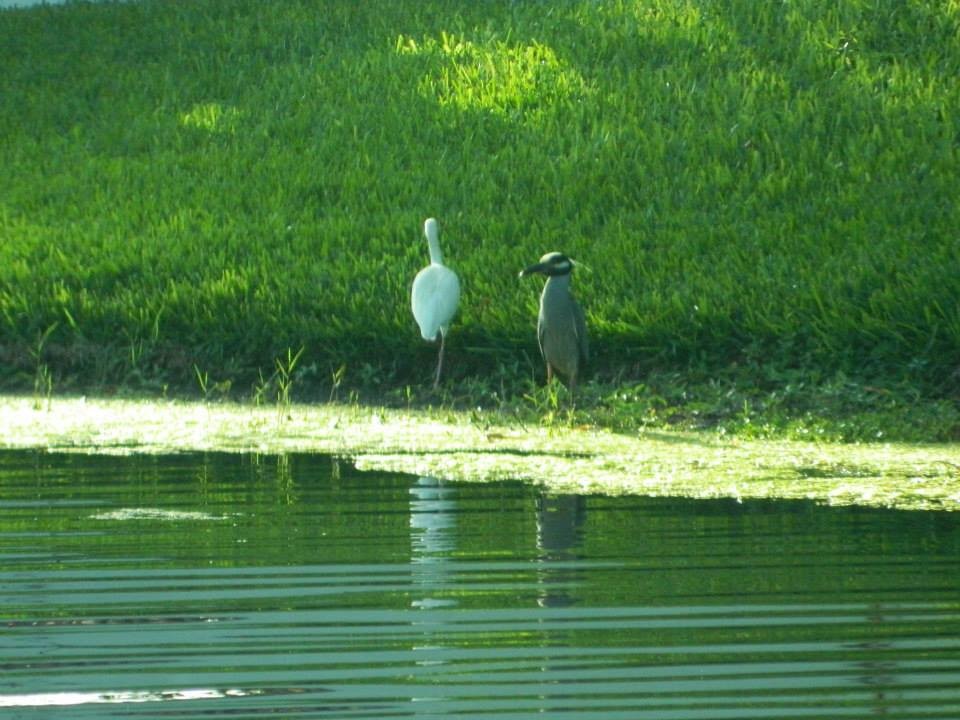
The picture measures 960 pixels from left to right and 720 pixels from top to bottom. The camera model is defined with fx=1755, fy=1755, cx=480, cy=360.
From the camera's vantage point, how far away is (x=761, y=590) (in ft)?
16.1

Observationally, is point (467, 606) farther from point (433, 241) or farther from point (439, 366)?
point (433, 241)

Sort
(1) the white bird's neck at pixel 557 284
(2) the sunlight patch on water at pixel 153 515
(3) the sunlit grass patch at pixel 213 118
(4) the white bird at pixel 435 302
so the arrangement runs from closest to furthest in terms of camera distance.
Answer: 1. (2) the sunlight patch on water at pixel 153 515
2. (1) the white bird's neck at pixel 557 284
3. (4) the white bird at pixel 435 302
4. (3) the sunlit grass patch at pixel 213 118

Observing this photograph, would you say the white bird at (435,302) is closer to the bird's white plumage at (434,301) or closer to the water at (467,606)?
the bird's white plumage at (434,301)

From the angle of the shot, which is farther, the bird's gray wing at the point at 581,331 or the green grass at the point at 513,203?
the green grass at the point at 513,203

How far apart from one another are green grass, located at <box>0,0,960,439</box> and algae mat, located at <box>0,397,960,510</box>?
822 mm

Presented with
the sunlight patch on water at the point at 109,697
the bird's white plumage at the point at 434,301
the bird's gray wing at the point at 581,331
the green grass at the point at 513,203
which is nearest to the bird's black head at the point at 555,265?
the bird's gray wing at the point at 581,331

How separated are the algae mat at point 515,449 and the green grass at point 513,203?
82cm

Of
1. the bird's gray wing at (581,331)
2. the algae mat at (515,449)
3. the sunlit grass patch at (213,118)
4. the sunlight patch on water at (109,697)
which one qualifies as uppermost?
the sunlit grass patch at (213,118)

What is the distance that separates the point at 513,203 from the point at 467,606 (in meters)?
9.52

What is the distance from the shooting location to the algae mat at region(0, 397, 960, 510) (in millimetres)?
7090

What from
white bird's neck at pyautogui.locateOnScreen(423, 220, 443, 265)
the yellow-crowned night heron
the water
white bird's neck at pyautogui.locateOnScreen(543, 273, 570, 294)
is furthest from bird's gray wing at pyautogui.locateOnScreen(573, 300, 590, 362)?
the water

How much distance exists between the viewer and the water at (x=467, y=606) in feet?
12.5

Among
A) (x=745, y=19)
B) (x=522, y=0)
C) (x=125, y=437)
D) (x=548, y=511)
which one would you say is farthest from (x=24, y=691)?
(x=522, y=0)

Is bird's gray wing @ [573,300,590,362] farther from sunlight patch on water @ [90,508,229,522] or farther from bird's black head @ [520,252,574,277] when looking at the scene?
sunlight patch on water @ [90,508,229,522]
